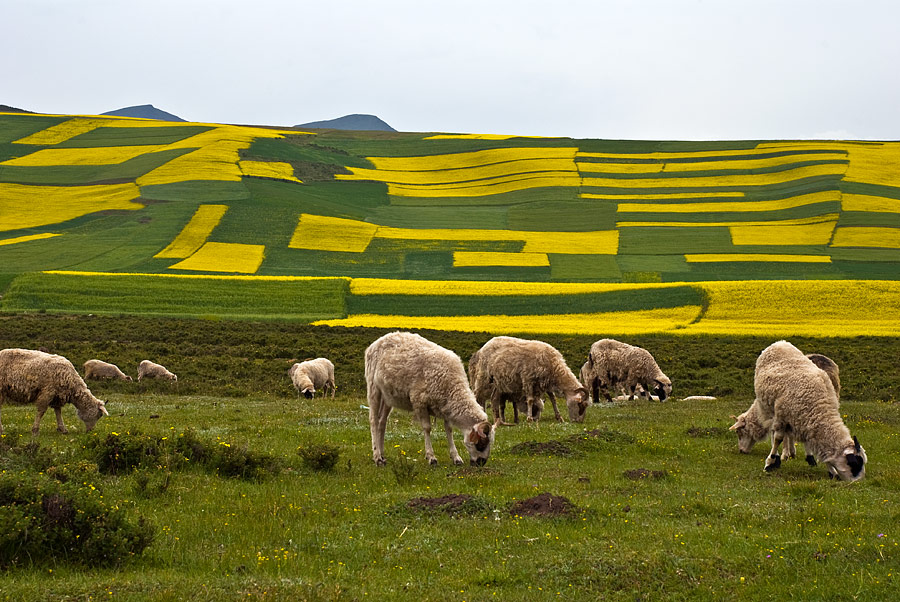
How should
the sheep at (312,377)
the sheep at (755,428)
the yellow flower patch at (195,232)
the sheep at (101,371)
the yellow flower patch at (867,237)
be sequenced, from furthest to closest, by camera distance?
the yellow flower patch at (867,237) < the yellow flower patch at (195,232) < the sheep at (101,371) < the sheep at (312,377) < the sheep at (755,428)

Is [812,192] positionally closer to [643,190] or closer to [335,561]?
[643,190]

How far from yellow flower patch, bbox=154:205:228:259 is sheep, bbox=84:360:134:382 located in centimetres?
4108

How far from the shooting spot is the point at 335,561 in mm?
9000

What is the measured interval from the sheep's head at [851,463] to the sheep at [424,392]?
6.53 metres

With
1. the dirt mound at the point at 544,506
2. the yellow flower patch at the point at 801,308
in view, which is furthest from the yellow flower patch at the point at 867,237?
the dirt mound at the point at 544,506

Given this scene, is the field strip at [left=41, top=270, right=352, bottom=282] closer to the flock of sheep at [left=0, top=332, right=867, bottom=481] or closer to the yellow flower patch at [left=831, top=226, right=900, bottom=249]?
the flock of sheep at [left=0, top=332, right=867, bottom=481]

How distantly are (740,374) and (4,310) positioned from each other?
1840 inches

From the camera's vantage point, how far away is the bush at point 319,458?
13898 millimetres

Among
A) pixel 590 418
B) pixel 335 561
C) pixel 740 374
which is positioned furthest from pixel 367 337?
pixel 335 561

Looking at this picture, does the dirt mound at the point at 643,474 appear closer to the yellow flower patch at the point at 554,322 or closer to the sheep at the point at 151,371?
the sheep at the point at 151,371

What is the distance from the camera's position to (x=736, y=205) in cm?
9538

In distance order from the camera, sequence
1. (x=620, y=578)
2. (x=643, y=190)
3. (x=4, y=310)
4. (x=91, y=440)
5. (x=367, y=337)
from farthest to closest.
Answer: (x=643, y=190), (x=4, y=310), (x=367, y=337), (x=91, y=440), (x=620, y=578)

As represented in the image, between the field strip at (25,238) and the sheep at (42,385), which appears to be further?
the field strip at (25,238)

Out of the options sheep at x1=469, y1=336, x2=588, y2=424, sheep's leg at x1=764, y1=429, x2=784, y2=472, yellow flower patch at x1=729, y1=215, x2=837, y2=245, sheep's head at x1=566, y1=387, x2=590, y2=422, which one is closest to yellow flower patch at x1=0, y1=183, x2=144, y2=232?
yellow flower patch at x1=729, y1=215, x2=837, y2=245
